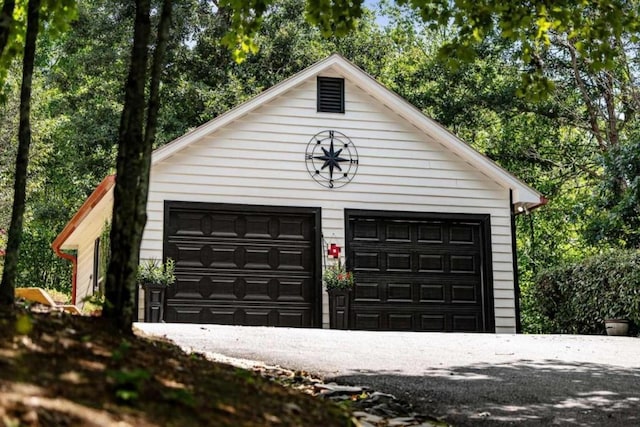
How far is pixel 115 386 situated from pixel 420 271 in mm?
12680

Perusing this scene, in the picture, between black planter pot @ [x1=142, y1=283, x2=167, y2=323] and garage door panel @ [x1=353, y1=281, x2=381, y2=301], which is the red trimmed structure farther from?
garage door panel @ [x1=353, y1=281, x2=381, y2=301]

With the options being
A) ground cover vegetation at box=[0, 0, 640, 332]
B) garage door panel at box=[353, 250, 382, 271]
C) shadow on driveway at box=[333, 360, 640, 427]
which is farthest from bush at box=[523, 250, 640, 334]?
shadow on driveway at box=[333, 360, 640, 427]

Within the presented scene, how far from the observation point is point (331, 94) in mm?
15859

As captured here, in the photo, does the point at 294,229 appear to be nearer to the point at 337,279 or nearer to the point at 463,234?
the point at 337,279

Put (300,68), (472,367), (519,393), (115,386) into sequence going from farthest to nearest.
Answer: (300,68), (472,367), (519,393), (115,386)

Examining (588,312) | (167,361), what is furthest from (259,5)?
(588,312)

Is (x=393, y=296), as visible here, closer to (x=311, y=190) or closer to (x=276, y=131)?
(x=311, y=190)

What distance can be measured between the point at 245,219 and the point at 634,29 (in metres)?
9.43

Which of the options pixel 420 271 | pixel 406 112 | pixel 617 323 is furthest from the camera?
pixel 406 112

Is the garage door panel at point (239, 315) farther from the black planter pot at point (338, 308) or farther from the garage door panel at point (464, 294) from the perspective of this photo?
the garage door panel at point (464, 294)

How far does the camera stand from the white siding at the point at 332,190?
49.2ft

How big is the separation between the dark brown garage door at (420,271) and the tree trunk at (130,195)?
10609 mm

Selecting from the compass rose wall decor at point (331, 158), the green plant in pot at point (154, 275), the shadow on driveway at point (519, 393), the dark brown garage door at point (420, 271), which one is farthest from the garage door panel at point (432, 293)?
the shadow on driveway at point (519, 393)

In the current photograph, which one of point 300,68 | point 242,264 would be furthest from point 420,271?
point 300,68
